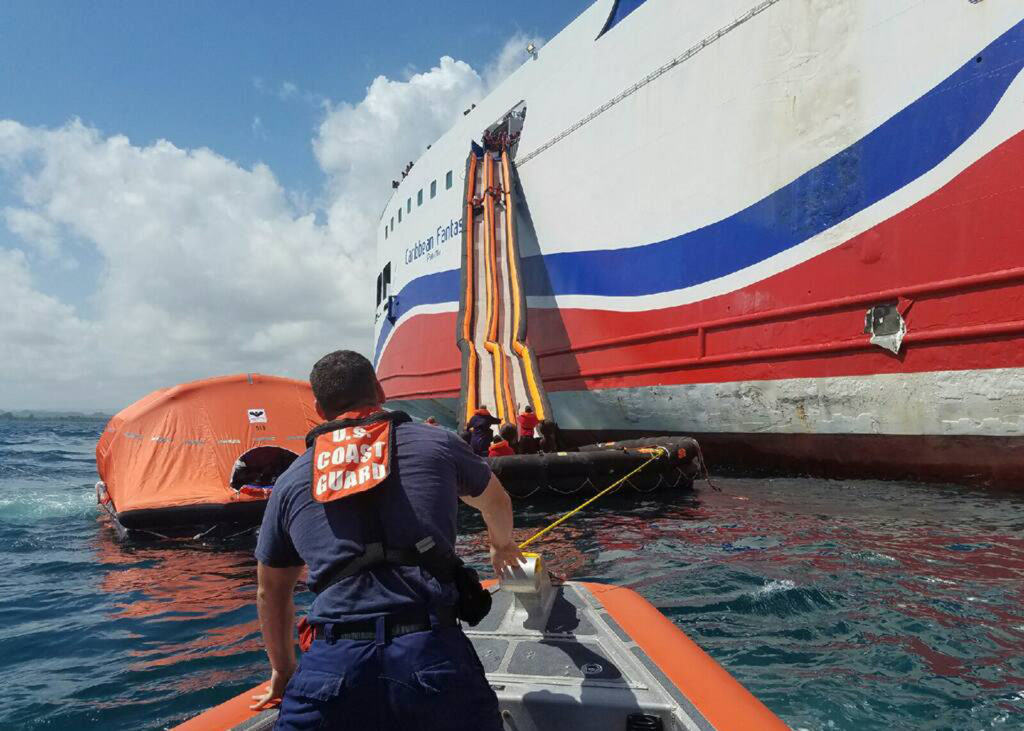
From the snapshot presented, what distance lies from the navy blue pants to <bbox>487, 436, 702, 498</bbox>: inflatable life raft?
636 cm

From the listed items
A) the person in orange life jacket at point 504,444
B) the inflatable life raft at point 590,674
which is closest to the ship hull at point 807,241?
the person in orange life jacket at point 504,444

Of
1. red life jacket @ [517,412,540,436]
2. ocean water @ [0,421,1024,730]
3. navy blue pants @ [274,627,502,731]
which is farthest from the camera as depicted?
red life jacket @ [517,412,540,436]

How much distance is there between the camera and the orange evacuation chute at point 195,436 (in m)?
7.50

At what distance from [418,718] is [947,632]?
3.30 meters

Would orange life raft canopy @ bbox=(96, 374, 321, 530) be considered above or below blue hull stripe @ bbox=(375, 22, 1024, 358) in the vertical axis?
below

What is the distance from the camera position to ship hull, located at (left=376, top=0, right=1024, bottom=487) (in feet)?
21.9

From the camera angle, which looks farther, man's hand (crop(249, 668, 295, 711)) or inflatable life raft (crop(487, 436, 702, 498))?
inflatable life raft (crop(487, 436, 702, 498))

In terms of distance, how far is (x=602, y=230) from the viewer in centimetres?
1119

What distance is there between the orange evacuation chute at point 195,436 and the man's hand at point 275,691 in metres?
5.65

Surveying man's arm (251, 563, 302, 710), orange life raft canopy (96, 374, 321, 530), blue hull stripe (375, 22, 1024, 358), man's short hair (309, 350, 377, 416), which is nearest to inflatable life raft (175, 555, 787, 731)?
man's arm (251, 563, 302, 710)

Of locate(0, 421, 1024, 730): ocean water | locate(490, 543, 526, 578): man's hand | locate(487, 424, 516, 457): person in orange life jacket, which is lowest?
locate(0, 421, 1024, 730): ocean water

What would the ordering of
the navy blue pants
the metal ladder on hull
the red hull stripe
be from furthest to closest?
→ the metal ladder on hull
the red hull stripe
the navy blue pants

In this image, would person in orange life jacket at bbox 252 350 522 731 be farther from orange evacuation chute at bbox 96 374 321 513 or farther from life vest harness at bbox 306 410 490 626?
orange evacuation chute at bbox 96 374 321 513

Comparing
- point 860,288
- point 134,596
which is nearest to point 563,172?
point 860,288
